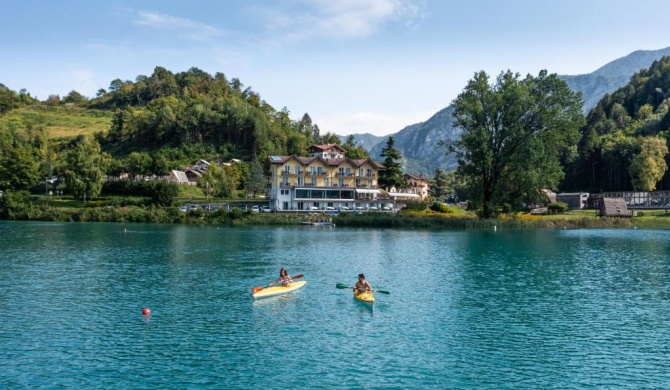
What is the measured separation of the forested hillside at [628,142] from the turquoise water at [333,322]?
267 feet

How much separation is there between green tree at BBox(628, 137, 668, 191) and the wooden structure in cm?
2691

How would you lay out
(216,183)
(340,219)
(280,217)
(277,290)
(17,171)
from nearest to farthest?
(277,290) → (340,219) → (280,217) → (17,171) → (216,183)

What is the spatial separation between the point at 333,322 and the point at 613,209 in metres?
85.3

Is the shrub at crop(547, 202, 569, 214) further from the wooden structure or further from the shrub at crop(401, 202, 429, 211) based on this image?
the shrub at crop(401, 202, 429, 211)

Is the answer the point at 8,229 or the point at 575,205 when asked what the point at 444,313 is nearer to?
the point at 8,229

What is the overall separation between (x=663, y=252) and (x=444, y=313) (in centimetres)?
3650

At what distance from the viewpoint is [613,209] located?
94.9 meters

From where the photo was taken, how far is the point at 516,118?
78.5m

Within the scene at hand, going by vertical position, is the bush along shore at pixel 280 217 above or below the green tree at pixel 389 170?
below

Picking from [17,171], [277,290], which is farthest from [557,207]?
[17,171]

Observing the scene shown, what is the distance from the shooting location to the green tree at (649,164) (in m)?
117

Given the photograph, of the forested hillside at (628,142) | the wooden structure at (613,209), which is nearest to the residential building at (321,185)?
the wooden structure at (613,209)

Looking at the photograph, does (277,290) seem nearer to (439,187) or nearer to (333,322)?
(333,322)

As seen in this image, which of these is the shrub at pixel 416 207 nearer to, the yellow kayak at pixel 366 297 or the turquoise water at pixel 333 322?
the turquoise water at pixel 333 322
